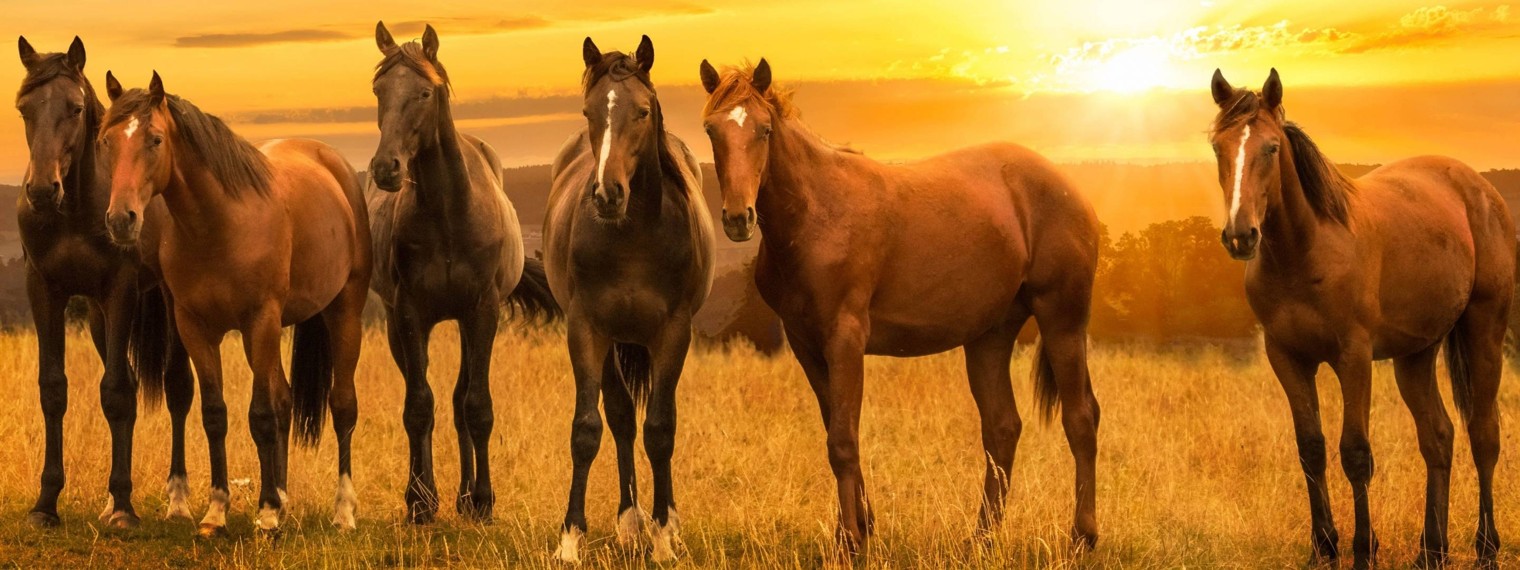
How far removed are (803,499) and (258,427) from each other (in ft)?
12.6

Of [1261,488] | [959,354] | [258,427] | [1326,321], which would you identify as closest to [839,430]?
[1326,321]

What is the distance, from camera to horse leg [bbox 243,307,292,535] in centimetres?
768

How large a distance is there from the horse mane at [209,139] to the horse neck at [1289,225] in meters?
5.38

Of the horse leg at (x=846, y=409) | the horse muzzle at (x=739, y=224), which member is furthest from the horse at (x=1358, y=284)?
the horse muzzle at (x=739, y=224)

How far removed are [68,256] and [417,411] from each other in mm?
2156

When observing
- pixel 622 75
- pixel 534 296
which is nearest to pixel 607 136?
pixel 622 75

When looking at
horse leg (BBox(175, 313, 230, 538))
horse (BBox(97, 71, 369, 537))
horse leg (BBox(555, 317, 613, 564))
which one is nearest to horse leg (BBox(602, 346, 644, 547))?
horse leg (BBox(555, 317, 613, 564))

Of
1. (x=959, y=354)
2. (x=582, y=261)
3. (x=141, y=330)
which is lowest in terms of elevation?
(x=959, y=354)

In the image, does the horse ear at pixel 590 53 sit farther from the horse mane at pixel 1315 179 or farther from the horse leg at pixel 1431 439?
the horse leg at pixel 1431 439

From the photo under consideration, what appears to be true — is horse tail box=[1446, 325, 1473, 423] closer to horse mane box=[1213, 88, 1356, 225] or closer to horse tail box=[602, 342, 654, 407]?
horse mane box=[1213, 88, 1356, 225]

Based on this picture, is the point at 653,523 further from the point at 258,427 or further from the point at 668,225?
the point at 258,427

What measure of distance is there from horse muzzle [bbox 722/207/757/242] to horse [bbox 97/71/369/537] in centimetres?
299

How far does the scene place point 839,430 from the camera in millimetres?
6703

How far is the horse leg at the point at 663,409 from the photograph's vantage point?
7.24 m
